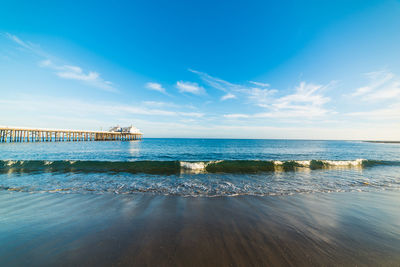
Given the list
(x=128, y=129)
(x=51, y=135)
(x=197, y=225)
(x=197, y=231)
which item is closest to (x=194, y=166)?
(x=197, y=225)

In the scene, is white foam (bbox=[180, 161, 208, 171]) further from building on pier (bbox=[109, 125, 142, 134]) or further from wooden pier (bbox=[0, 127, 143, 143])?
building on pier (bbox=[109, 125, 142, 134])

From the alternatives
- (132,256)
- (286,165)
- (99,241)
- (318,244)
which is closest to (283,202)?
(318,244)

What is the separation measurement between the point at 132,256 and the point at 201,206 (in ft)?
9.15

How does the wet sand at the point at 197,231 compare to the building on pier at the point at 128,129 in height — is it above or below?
below

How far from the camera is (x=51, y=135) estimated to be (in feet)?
162

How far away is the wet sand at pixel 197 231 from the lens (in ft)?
8.77

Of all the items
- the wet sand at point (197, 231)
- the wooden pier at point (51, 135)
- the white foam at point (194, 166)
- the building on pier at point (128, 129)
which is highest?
the building on pier at point (128, 129)

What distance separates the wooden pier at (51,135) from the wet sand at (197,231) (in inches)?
2270

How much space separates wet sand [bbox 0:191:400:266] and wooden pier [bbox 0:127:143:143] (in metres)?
57.7

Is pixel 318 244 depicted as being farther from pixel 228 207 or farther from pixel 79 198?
pixel 79 198

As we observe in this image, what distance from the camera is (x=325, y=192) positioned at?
22.2ft

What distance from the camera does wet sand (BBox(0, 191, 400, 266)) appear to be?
267cm

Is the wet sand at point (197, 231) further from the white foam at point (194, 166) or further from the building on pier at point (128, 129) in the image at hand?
the building on pier at point (128, 129)

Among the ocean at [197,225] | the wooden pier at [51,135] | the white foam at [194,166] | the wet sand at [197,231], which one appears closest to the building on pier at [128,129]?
the wooden pier at [51,135]
